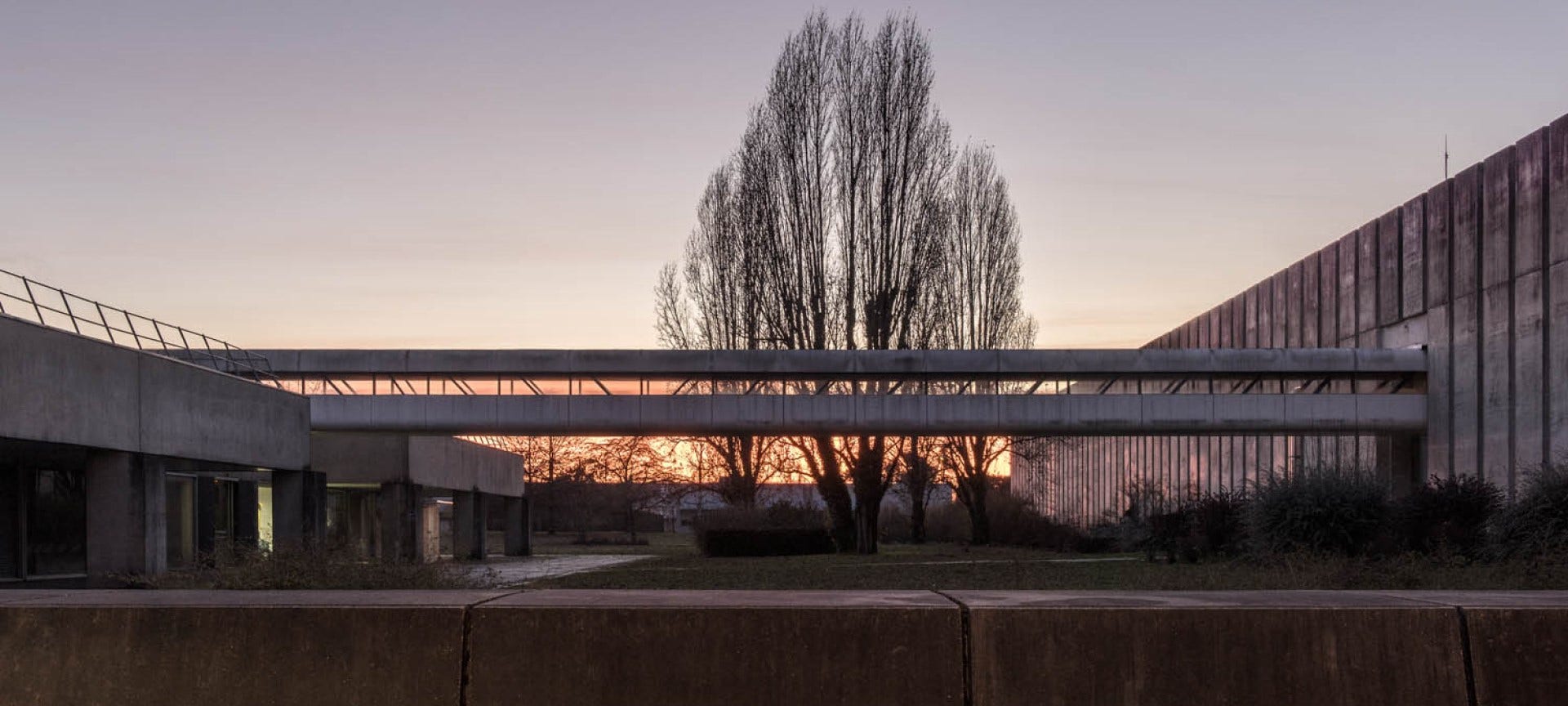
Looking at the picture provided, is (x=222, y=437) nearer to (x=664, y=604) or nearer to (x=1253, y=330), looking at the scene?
(x=664, y=604)

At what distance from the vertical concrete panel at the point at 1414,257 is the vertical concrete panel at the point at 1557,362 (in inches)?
247

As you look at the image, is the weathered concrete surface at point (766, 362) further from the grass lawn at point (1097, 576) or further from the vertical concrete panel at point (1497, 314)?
the vertical concrete panel at point (1497, 314)

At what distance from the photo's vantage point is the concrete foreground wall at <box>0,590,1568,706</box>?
22.1 ft

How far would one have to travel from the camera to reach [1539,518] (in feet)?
80.2

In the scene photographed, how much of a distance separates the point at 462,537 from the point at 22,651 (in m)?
54.3

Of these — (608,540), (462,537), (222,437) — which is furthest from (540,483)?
(222,437)

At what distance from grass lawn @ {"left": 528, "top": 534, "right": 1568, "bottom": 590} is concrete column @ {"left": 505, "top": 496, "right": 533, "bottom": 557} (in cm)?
2365

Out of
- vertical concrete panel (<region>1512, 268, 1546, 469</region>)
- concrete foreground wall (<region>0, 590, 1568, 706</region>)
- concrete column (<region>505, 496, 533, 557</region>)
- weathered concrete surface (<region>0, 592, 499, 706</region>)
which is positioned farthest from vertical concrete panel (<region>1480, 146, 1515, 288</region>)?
concrete column (<region>505, 496, 533, 557</region>)

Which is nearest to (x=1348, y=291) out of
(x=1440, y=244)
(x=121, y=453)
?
(x=1440, y=244)

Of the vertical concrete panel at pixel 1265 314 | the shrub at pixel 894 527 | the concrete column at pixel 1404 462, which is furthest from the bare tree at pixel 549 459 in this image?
the concrete column at pixel 1404 462

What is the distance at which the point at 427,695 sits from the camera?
680cm

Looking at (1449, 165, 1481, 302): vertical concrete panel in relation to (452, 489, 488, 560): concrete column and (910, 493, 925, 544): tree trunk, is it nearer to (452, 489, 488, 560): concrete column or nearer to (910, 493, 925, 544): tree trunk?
(452, 489, 488, 560): concrete column

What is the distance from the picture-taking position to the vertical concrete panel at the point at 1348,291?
40125 millimetres

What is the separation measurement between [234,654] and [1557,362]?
28.4m
